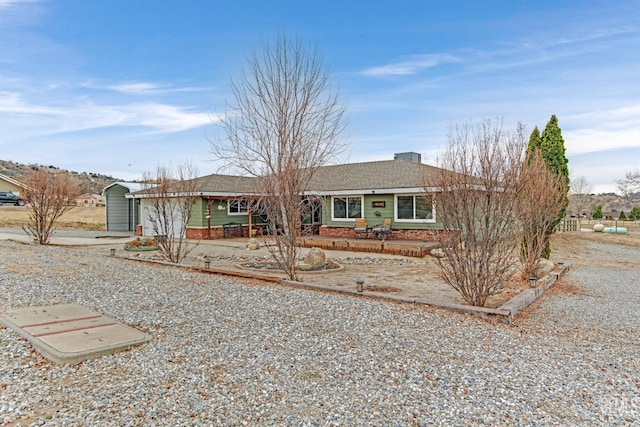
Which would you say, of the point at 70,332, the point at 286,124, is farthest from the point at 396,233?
the point at 70,332

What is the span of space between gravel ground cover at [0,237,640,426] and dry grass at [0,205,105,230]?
22.6 metres

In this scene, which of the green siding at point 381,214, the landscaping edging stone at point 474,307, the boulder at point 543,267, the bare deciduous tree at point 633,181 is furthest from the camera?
the bare deciduous tree at point 633,181

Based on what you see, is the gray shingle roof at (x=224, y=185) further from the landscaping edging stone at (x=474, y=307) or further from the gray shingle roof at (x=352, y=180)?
the landscaping edging stone at (x=474, y=307)

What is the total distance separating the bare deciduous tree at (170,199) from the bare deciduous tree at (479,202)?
683 cm

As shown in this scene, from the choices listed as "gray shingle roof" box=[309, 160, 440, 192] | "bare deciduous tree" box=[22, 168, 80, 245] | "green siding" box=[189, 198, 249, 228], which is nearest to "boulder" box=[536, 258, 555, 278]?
"gray shingle roof" box=[309, 160, 440, 192]

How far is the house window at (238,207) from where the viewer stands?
19.9 m

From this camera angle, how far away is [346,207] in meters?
19.1

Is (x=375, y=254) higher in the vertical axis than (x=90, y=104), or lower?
lower

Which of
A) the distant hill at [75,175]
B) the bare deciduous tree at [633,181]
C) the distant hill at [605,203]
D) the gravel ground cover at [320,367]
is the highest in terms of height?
the distant hill at [75,175]

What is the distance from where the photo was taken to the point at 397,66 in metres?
14.1

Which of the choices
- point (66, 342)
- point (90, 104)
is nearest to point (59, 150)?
point (90, 104)

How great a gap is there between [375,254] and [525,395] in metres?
11.1

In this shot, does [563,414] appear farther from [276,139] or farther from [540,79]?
[540,79]

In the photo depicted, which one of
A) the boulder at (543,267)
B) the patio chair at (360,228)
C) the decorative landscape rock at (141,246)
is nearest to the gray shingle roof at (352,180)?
the patio chair at (360,228)
